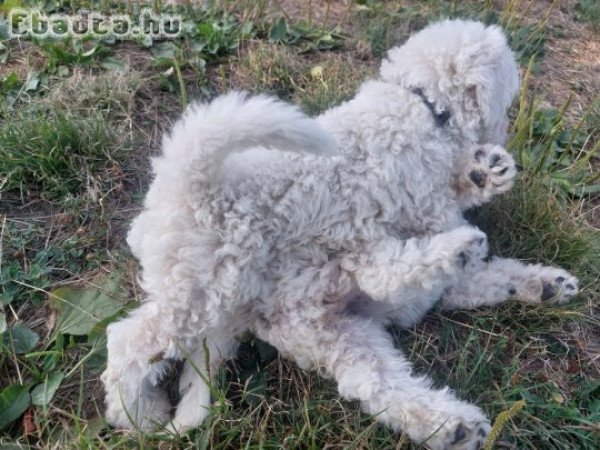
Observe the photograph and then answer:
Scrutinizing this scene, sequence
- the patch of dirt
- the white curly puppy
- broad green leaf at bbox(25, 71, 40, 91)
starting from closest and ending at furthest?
the white curly puppy
broad green leaf at bbox(25, 71, 40, 91)
the patch of dirt

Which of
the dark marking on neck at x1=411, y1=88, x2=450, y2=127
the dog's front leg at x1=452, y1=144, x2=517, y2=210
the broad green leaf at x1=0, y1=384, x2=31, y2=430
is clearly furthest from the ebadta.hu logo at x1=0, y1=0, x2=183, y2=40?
the broad green leaf at x1=0, y1=384, x2=31, y2=430

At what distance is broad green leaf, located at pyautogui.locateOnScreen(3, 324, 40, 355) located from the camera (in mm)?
2250

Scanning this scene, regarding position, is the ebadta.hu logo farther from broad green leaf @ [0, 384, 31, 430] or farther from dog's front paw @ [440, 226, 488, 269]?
dog's front paw @ [440, 226, 488, 269]

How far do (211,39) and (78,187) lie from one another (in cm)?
153

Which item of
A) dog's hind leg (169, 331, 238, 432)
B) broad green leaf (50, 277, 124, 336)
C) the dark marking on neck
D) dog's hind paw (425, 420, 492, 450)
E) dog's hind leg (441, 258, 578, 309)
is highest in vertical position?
the dark marking on neck

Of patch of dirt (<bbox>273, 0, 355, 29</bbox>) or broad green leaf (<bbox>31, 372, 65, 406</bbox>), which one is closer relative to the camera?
broad green leaf (<bbox>31, 372, 65, 406</bbox>)

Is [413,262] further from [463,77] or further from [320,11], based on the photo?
[320,11]

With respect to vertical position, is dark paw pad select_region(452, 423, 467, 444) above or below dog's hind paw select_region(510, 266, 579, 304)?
below

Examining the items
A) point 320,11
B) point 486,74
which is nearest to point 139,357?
point 486,74

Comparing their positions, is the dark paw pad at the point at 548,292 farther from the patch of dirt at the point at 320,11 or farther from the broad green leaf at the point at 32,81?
the broad green leaf at the point at 32,81

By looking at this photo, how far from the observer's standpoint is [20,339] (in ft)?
7.47

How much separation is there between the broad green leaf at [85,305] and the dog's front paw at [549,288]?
1.88 meters

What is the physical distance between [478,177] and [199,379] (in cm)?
146

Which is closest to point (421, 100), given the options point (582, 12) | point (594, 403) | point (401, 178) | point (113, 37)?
point (401, 178)
